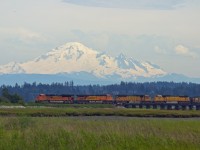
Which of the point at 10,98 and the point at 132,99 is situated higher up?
the point at 10,98

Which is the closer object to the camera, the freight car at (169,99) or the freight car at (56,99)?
the freight car at (56,99)

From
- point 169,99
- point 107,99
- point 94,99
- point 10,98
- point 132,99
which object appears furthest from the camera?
point 94,99

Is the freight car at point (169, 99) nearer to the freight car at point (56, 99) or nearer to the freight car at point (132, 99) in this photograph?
the freight car at point (132, 99)

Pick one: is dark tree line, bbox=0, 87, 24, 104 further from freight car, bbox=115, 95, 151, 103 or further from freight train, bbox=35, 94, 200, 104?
freight car, bbox=115, 95, 151, 103

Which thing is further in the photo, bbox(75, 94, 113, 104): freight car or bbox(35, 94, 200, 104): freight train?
bbox(75, 94, 113, 104): freight car

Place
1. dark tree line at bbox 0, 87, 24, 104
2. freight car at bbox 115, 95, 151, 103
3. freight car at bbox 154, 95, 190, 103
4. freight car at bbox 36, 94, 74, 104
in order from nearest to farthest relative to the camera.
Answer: dark tree line at bbox 0, 87, 24, 104, freight car at bbox 36, 94, 74, 104, freight car at bbox 115, 95, 151, 103, freight car at bbox 154, 95, 190, 103

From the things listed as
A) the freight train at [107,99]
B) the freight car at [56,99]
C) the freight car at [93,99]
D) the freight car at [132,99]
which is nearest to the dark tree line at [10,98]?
the freight car at [56,99]

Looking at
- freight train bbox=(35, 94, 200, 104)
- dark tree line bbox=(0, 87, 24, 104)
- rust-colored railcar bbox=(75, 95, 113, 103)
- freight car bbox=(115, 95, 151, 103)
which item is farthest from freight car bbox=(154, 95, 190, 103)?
dark tree line bbox=(0, 87, 24, 104)

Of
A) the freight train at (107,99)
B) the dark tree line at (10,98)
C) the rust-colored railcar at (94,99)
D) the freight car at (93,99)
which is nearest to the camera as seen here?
the dark tree line at (10,98)

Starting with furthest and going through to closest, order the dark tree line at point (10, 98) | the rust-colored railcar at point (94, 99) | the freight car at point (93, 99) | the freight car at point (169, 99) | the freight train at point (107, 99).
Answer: the freight car at point (169, 99) → the rust-colored railcar at point (94, 99) → the freight car at point (93, 99) → the freight train at point (107, 99) → the dark tree line at point (10, 98)

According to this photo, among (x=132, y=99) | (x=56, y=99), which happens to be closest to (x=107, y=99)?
(x=132, y=99)

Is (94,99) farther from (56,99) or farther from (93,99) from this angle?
(56,99)

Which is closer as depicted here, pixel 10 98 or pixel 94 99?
pixel 10 98

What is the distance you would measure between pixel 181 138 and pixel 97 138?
11.4 feet
